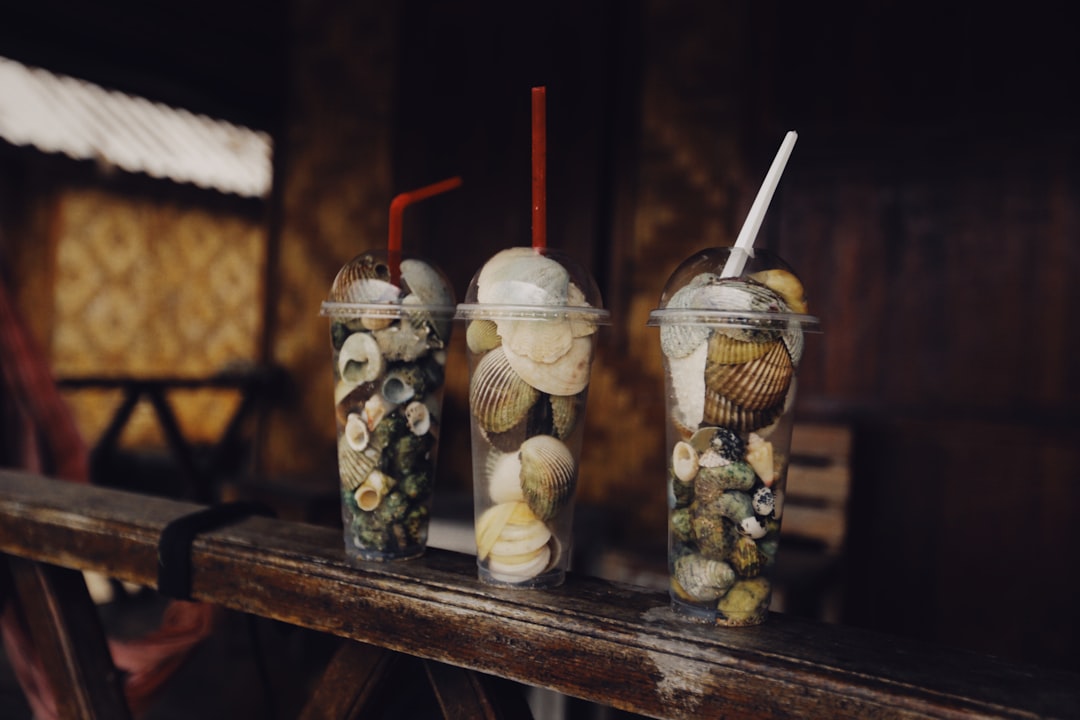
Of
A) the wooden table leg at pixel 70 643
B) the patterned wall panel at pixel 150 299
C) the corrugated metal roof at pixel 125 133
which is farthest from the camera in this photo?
the patterned wall panel at pixel 150 299

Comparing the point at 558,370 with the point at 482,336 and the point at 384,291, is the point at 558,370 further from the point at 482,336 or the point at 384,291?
the point at 384,291

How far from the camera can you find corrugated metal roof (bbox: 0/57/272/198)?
5586mm

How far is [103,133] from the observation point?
621cm

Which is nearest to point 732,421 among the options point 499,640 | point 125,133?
point 499,640

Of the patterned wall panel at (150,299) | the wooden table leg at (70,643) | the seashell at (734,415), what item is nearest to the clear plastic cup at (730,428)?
the seashell at (734,415)

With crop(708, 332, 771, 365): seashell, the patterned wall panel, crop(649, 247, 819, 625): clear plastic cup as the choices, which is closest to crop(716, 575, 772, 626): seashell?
crop(649, 247, 819, 625): clear plastic cup

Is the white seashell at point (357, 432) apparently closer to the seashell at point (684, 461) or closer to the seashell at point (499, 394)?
the seashell at point (499, 394)

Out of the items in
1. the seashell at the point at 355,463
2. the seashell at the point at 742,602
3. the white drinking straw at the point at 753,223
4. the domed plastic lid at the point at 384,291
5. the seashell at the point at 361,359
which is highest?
the white drinking straw at the point at 753,223

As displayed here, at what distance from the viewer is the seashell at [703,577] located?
2.80ft

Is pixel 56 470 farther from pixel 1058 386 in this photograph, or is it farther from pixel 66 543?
pixel 1058 386

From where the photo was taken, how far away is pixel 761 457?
83 cm

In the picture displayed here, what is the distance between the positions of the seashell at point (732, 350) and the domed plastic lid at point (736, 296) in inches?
0.7

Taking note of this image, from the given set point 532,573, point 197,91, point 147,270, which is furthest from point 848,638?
point 147,270

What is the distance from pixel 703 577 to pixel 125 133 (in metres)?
6.84
